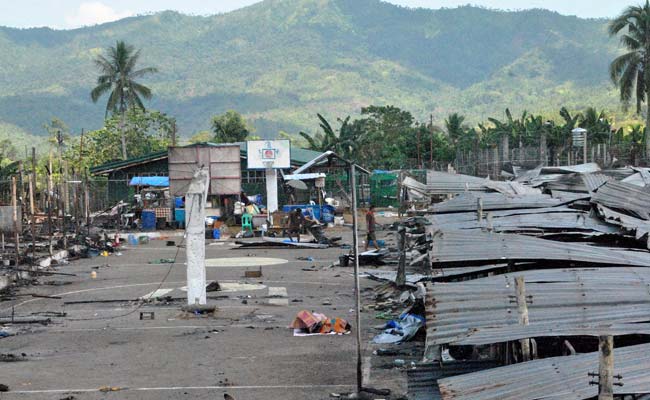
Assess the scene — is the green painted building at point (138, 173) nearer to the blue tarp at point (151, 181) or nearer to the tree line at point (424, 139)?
the blue tarp at point (151, 181)

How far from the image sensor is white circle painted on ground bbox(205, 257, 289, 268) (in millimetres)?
30172

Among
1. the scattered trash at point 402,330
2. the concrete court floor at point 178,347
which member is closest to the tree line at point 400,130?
the concrete court floor at point 178,347

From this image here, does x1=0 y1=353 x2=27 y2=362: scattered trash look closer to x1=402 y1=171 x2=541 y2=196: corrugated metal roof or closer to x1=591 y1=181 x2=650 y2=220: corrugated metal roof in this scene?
x1=591 y1=181 x2=650 y2=220: corrugated metal roof

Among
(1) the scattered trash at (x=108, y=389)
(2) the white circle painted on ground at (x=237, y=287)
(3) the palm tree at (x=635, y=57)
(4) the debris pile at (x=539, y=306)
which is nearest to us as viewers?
(4) the debris pile at (x=539, y=306)

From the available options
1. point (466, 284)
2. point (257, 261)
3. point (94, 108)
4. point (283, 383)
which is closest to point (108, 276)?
point (257, 261)

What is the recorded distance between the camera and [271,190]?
48.2 m

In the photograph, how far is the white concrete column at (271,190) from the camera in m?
48.0

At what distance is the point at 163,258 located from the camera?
32.9 m

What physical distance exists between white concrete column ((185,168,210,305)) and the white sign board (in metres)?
27.4

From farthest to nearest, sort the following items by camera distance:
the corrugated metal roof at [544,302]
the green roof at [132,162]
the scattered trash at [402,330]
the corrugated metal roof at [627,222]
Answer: the green roof at [132,162], the scattered trash at [402,330], the corrugated metal roof at [627,222], the corrugated metal roof at [544,302]

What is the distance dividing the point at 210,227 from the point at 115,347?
95.5 feet

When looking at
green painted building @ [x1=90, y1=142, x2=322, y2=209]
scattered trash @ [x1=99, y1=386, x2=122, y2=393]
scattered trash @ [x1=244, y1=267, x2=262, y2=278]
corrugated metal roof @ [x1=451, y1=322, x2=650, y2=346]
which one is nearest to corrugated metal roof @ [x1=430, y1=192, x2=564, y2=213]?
scattered trash @ [x1=99, y1=386, x2=122, y2=393]

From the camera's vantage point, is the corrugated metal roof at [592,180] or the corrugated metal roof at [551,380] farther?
the corrugated metal roof at [592,180]

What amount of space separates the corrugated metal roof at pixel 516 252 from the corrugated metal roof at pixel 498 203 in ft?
17.1
